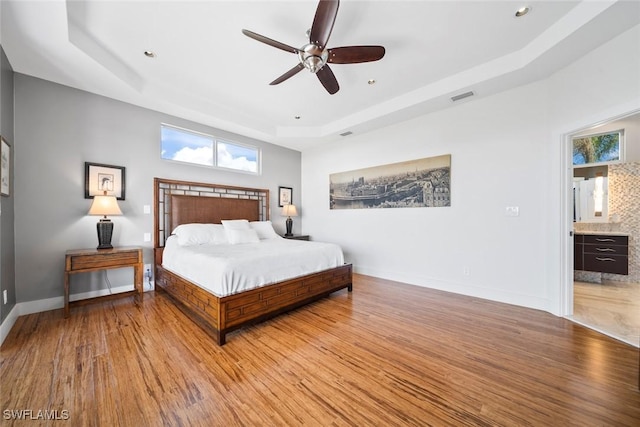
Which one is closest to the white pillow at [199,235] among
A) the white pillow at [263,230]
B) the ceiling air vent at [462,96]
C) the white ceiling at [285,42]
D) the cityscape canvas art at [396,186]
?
the white pillow at [263,230]

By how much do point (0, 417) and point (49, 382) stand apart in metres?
0.30

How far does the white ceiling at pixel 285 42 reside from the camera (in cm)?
206

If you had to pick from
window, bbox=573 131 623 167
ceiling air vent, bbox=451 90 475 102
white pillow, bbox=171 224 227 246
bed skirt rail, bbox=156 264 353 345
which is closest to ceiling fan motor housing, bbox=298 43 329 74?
ceiling air vent, bbox=451 90 475 102

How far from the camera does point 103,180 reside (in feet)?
10.7

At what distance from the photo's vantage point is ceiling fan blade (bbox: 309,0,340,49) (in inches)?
68.3

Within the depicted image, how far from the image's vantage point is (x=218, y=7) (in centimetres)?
208

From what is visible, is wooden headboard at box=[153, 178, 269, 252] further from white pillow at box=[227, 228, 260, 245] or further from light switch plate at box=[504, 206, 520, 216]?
light switch plate at box=[504, 206, 520, 216]

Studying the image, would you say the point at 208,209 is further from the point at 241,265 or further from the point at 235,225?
the point at 241,265

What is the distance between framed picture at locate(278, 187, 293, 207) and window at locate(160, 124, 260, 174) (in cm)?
72

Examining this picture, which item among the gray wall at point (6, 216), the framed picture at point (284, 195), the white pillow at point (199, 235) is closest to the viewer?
the gray wall at point (6, 216)

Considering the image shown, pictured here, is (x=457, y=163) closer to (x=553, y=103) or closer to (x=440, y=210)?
(x=440, y=210)

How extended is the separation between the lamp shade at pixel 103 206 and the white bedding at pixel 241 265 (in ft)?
2.66

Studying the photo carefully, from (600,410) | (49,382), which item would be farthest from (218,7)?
(600,410)

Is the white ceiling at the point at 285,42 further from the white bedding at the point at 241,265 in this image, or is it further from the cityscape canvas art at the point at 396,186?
the white bedding at the point at 241,265
